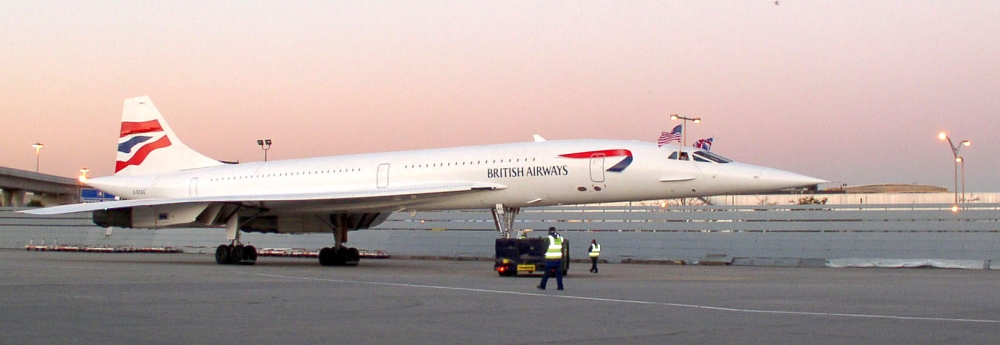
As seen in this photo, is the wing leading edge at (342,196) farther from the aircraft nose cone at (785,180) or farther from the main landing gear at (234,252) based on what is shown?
the aircraft nose cone at (785,180)

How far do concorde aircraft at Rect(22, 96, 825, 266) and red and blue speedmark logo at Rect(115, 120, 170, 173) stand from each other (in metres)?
0.04

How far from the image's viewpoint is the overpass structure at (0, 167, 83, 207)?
59625 mm

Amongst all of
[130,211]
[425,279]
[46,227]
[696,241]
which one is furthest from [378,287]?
[46,227]

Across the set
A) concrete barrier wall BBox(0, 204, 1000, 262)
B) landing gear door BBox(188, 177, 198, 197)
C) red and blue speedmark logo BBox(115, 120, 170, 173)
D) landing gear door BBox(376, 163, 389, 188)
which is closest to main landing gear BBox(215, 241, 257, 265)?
landing gear door BBox(188, 177, 198, 197)

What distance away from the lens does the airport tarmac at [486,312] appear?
338 inches

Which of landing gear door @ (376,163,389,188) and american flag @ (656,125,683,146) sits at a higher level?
american flag @ (656,125,683,146)

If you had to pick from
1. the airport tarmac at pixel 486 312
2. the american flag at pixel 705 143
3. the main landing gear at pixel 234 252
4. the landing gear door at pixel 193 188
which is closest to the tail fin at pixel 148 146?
the landing gear door at pixel 193 188

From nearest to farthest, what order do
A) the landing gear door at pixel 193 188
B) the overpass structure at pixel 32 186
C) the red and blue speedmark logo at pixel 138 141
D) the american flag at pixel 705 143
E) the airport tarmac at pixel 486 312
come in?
the airport tarmac at pixel 486 312, the landing gear door at pixel 193 188, the red and blue speedmark logo at pixel 138 141, the american flag at pixel 705 143, the overpass structure at pixel 32 186

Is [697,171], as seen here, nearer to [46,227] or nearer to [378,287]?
[378,287]

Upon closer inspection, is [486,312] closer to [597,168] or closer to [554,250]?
[554,250]

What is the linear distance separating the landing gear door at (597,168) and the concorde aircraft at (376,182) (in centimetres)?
2

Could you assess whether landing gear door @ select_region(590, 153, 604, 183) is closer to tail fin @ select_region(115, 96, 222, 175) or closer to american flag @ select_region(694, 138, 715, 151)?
tail fin @ select_region(115, 96, 222, 175)

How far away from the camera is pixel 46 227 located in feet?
153

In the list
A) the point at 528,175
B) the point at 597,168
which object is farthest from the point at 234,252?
the point at 597,168
